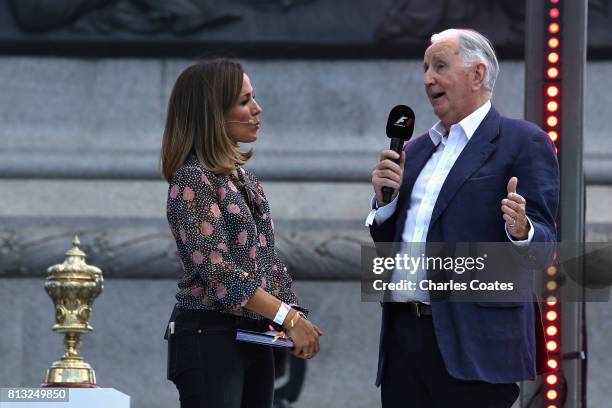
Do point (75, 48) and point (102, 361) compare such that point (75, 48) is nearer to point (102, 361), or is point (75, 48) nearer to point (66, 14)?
point (66, 14)

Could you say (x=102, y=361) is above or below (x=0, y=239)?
below

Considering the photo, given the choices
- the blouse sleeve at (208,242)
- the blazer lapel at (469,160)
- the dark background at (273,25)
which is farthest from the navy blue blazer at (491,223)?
the dark background at (273,25)

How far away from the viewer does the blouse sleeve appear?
12.9 feet

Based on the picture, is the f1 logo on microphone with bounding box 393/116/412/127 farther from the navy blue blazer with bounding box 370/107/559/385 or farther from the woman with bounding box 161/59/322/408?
the woman with bounding box 161/59/322/408

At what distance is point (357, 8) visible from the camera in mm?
7758

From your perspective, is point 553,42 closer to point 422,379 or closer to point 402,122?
point 402,122

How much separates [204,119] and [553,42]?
1.15m

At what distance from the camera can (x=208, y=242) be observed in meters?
3.95

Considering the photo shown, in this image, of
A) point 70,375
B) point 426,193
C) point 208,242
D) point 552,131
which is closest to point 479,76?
point 426,193

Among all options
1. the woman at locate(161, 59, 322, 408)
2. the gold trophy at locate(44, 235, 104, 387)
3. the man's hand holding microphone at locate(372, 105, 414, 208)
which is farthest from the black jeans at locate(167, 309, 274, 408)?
the gold trophy at locate(44, 235, 104, 387)

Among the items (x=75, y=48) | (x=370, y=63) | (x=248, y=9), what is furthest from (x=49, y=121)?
(x=370, y=63)

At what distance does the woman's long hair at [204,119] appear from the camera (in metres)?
4.09

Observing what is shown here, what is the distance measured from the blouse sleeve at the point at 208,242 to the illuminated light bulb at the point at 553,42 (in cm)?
A: 121

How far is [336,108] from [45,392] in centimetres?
321
